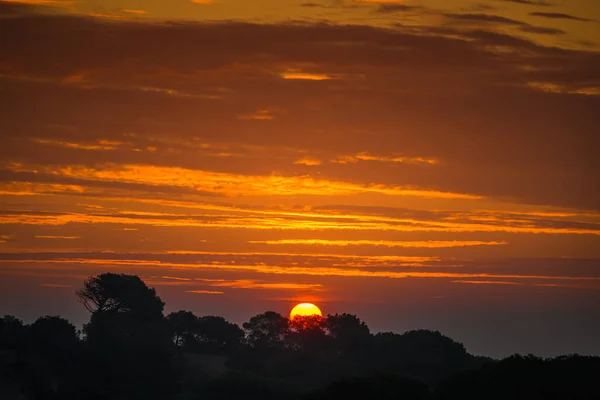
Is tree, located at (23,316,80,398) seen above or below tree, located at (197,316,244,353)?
below

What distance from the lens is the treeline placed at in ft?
264

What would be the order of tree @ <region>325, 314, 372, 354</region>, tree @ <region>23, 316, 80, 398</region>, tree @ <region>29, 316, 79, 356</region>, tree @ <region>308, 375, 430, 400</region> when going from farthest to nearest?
tree @ <region>325, 314, 372, 354</region>
tree @ <region>29, 316, 79, 356</region>
tree @ <region>23, 316, 80, 398</region>
tree @ <region>308, 375, 430, 400</region>

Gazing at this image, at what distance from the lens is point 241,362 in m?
134

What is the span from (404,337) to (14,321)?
2143 inches

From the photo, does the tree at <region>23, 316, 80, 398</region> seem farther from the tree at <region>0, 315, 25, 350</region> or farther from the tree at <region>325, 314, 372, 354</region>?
the tree at <region>325, 314, 372, 354</region>

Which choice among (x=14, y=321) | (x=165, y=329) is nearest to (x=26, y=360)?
(x=14, y=321)

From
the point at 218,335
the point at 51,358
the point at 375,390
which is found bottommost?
the point at 375,390

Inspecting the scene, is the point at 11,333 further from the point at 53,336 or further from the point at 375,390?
the point at 375,390

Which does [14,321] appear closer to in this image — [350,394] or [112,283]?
[112,283]

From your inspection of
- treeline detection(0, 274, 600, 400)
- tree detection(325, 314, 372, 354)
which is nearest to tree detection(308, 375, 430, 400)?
treeline detection(0, 274, 600, 400)

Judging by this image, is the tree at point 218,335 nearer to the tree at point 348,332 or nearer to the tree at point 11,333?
the tree at point 348,332

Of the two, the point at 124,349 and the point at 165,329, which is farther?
the point at 165,329

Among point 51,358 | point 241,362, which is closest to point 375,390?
point 51,358

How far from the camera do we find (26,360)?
330 feet
